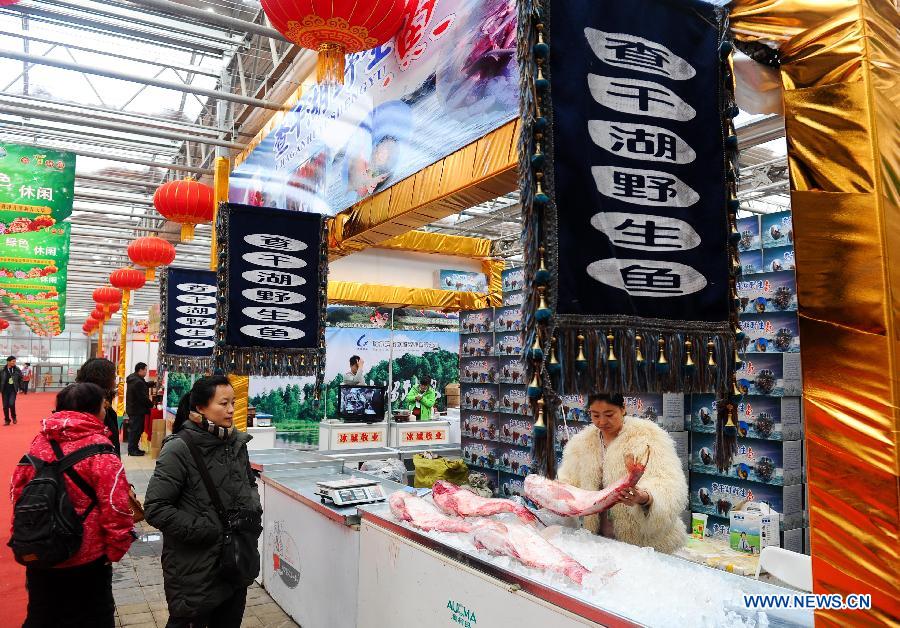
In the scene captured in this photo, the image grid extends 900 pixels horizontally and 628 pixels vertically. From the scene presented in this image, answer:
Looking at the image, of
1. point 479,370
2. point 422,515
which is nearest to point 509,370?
point 479,370

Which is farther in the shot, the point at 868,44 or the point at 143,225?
the point at 143,225

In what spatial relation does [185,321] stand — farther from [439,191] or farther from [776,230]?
[776,230]

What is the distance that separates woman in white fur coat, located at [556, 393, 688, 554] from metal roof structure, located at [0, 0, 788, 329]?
2.15 m

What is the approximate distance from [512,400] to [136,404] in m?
7.24

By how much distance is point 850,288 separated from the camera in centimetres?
147

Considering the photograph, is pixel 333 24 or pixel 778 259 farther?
pixel 778 259

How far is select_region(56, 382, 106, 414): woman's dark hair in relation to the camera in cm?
288

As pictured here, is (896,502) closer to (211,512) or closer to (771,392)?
(211,512)

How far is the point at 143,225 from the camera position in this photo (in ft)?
51.8

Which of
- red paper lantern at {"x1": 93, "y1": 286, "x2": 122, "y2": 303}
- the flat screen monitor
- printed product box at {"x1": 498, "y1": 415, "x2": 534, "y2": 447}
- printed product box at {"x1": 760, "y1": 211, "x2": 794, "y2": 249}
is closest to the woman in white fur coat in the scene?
printed product box at {"x1": 760, "y1": 211, "x2": 794, "y2": 249}

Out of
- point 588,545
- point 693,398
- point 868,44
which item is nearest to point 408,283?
point 693,398

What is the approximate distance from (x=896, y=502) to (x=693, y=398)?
419cm

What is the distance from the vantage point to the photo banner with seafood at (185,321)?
742 cm

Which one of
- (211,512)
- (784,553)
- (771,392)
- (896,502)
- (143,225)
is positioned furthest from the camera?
(143,225)
